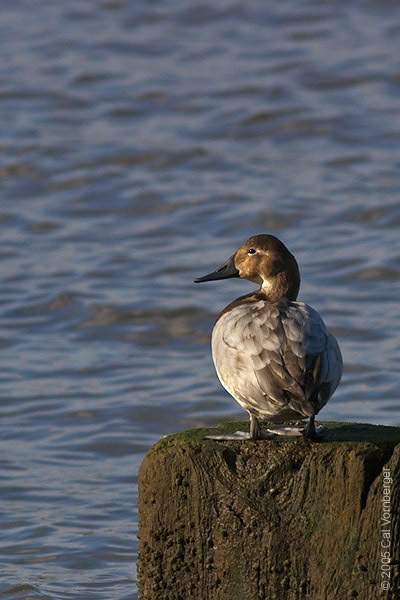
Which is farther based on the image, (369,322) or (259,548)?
(369,322)

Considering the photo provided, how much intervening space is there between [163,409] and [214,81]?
7.66 meters

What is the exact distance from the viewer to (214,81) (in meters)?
14.8

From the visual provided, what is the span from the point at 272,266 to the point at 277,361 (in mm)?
753

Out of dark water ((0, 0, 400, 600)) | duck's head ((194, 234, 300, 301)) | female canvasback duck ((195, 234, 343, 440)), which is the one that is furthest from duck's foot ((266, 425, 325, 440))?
dark water ((0, 0, 400, 600))

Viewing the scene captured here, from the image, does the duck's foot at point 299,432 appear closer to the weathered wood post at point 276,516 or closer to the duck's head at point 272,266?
the weathered wood post at point 276,516

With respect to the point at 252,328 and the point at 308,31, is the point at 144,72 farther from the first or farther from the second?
the point at 252,328

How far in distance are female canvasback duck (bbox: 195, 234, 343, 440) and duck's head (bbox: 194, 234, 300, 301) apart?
263 mm

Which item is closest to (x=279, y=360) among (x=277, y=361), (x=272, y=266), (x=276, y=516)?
(x=277, y=361)

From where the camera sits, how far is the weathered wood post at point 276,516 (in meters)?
4.00

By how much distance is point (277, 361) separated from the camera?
4223 millimetres

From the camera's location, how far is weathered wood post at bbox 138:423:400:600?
4.00m

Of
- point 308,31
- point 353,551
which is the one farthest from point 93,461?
point 308,31

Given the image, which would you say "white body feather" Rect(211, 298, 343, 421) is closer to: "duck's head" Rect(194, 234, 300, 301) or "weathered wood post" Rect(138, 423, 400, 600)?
"weathered wood post" Rect(138, 423, 400, 600)

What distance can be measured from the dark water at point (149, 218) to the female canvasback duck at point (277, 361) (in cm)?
174
